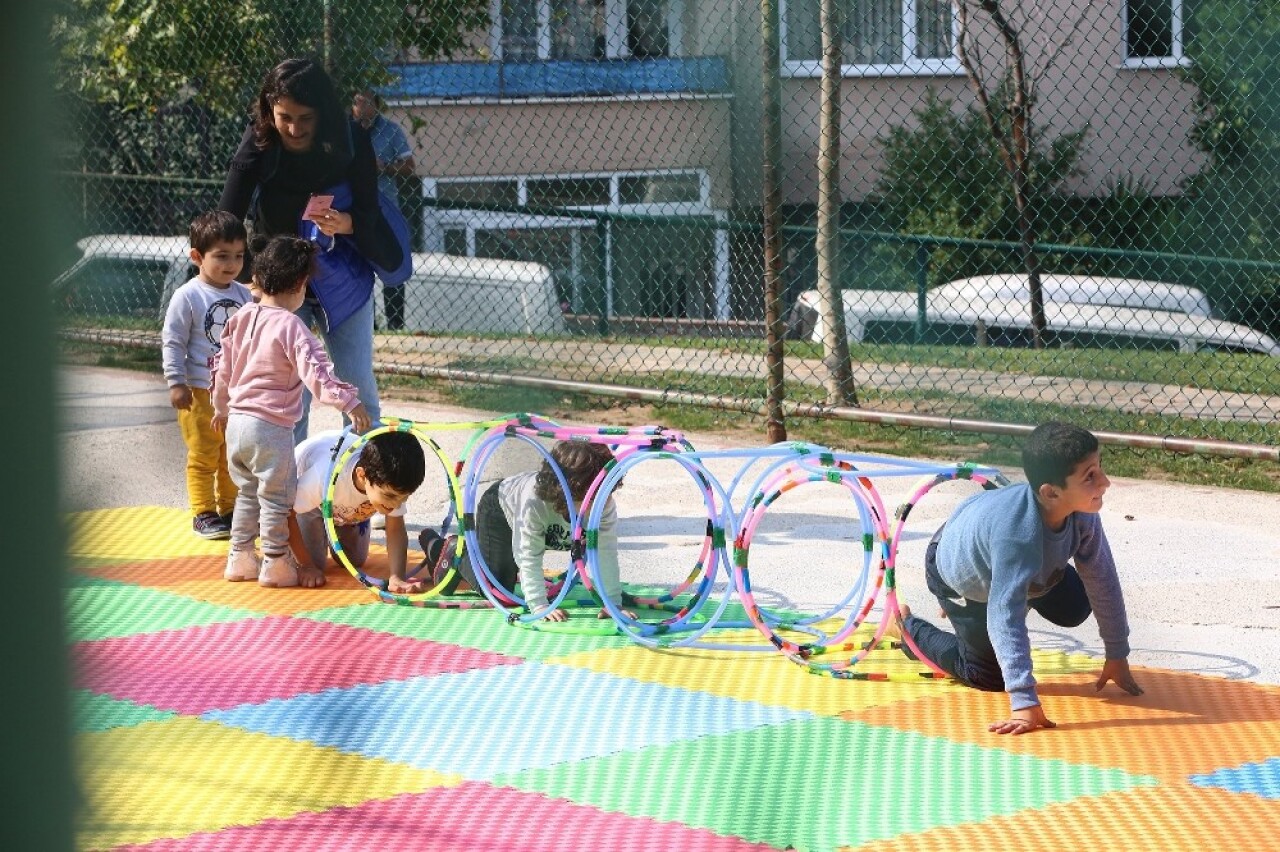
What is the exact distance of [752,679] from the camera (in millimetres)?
3543

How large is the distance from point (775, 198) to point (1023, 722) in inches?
137

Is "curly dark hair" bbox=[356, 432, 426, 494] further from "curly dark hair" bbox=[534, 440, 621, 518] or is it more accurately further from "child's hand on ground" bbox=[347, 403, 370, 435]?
"curly dark hair" bbox=[534, 440, 621, 518]

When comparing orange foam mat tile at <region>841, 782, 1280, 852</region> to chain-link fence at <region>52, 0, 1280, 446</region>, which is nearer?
orange foam mat tile at <region>841, 782, 1280, 852</region>

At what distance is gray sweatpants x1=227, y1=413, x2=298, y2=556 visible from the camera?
431 centimetres

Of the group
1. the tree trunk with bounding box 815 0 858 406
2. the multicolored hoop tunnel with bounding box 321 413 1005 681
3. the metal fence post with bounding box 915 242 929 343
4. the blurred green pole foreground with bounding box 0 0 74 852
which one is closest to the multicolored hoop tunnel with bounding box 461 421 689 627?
the multicolored hoop tunnel with bounding box 321 413 1005 681

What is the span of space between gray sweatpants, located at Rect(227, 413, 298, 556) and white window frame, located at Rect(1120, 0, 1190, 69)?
2.60m

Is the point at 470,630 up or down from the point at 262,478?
down

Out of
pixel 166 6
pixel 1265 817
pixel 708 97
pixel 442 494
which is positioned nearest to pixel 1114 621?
pixel 1265 817

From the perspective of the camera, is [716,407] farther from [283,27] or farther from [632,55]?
[283,27]

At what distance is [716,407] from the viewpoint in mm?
6633

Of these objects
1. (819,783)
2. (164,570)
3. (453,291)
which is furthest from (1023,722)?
(453,291)

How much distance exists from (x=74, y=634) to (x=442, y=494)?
5084 mm

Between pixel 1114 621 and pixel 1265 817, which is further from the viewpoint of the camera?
pixel 1114 621

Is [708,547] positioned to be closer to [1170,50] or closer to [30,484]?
[1170,50]
